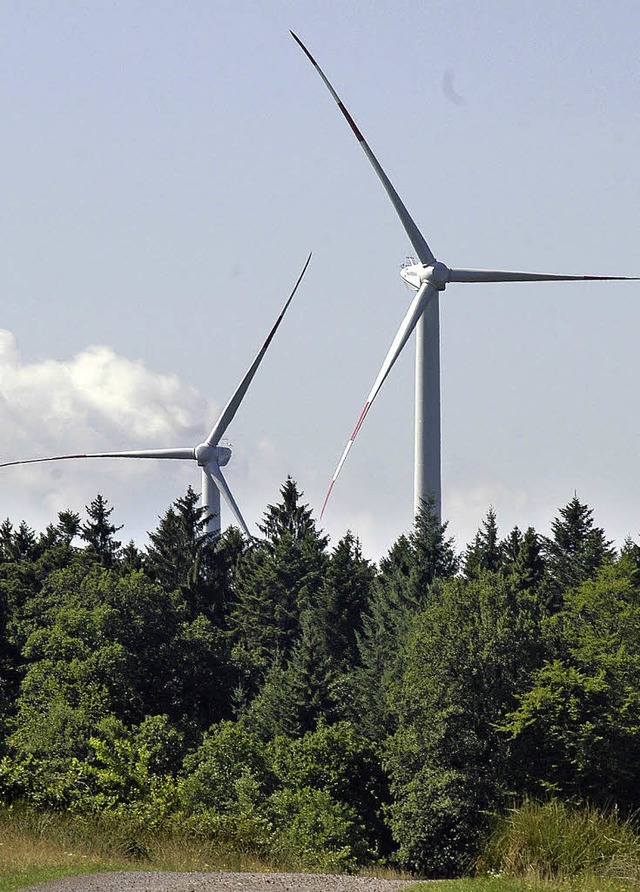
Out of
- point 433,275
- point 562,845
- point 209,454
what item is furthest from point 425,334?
point 562,845

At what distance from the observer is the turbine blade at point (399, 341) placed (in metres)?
64.4

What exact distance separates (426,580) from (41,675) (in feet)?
111

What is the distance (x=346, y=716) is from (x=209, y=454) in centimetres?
3568

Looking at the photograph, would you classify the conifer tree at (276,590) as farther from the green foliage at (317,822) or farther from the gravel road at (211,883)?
the gravel road at (211,883)

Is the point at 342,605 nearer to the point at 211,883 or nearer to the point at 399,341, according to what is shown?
the point at 399,341

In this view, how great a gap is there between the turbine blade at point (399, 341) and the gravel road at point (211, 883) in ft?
120

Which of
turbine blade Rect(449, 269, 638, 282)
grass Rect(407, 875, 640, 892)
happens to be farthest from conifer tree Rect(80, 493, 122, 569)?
grass Rect(407, 875, 640, 892)

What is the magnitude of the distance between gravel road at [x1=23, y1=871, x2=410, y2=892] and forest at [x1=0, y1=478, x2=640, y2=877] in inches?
240

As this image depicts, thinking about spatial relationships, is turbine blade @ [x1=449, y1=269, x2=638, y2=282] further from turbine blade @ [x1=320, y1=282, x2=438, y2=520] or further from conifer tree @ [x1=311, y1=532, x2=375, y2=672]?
conifer tree @ [x1=311, y1=532, x2=375, y2=672]

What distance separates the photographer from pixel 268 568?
345ft

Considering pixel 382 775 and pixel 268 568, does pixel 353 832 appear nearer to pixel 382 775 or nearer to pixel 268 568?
pixel 382 775

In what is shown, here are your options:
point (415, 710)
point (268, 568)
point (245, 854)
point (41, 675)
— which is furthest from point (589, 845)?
point (268, 568)

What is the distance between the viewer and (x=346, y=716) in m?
66.3

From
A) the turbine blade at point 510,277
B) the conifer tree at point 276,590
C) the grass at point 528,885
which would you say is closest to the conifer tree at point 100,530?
the conifer tree at point 276,590
